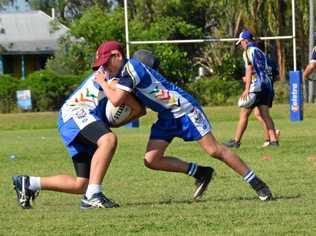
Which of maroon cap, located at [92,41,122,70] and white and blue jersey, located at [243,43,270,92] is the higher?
maroon cap, located at [92,41,122,70]

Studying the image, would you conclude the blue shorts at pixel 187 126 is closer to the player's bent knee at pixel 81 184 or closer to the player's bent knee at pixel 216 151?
the player's bent knee at pixel 216 151

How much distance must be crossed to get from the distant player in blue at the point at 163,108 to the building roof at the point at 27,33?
159 ft

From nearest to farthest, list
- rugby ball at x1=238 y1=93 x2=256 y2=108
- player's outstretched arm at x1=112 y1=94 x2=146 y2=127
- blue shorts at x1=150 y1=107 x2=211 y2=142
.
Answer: player's outstretched arm at x1=112 y1=94 x2=146 y2=127
blue shorts at x1=150 y1=107 x2=211 y2=142
rugby ball at x1=238 y1=93 x2=256 y2=108

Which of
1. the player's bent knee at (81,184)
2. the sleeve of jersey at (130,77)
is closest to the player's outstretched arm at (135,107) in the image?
the sleeve of jersey at (130,77)

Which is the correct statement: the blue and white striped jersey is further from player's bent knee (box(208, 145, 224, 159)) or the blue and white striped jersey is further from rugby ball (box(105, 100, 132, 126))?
player's bent knee (box(208, 145, 224, 159))

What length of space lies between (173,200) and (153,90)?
1.21m

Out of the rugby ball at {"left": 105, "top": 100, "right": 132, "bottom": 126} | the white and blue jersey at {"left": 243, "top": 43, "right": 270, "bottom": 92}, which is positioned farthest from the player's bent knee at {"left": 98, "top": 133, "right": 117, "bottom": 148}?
the white and blue jersey at {"left": 243, "top": 43, "right": 270, "bottom": 92}

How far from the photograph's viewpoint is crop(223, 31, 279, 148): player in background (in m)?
16.1

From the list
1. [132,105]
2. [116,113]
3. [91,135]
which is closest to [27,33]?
[116,113]

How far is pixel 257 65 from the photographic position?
1628 centimetres

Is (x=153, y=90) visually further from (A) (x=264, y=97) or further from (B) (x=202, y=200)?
(A) (x=264, y=97)

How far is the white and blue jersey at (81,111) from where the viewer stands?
351 inches

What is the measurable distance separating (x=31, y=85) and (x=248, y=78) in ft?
70.6

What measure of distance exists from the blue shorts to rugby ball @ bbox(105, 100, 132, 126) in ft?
1.06
